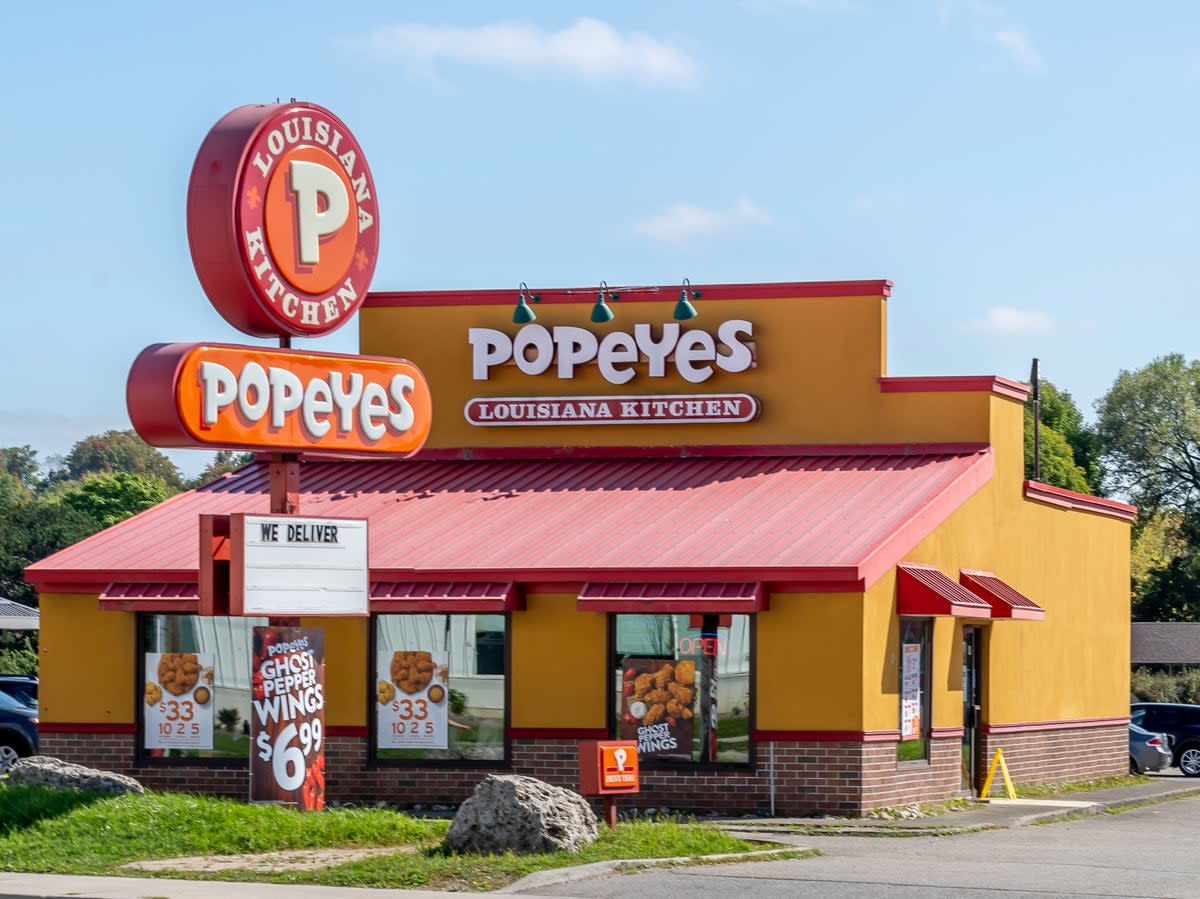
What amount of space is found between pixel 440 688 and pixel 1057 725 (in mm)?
10224

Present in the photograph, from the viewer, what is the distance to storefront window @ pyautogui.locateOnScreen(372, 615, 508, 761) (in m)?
25.0

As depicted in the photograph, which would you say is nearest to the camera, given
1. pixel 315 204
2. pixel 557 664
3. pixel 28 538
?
pixel 315 204

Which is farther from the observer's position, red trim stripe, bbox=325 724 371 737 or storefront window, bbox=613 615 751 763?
red trim stripe, bbox=325 724 371 737

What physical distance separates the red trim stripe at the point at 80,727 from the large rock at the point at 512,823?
363 inches

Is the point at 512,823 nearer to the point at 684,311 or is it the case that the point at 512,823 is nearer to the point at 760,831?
the point at 760,831

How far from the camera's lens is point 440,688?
25.1 metres

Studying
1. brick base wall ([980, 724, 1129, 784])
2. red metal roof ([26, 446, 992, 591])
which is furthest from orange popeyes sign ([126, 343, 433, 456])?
brick base wall ([980, 724, 1129, 784])

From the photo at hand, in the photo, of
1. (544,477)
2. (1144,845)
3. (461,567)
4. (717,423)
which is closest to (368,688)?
(461,567)

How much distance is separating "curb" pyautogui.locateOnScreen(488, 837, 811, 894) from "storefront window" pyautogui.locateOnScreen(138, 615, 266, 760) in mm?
9254

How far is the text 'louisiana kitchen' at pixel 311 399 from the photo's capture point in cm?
1866

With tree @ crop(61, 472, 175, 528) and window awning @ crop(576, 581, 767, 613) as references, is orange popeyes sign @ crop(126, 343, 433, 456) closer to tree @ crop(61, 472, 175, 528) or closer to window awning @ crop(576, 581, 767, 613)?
window awning @ crop(576, 581, 767, 613)

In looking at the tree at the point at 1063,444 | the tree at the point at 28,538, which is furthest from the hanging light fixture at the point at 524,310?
the tree at the point at 1063,444

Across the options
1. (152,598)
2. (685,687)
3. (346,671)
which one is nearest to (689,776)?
(685,687)

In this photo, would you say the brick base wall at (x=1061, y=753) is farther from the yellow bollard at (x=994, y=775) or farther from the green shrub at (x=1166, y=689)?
the green shrub at (x=1166, y=689)
